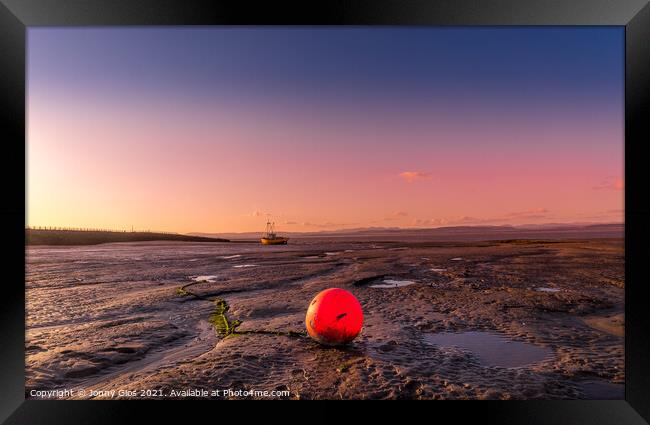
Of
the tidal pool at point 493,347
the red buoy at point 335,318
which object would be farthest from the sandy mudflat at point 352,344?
the red buoy at point 335,318

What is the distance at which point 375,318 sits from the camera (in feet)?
20.6

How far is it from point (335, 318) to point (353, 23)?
11.0 feet

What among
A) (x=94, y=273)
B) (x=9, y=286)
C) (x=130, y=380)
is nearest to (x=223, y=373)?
(x=130, y=380)

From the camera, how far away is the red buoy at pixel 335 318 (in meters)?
4.47

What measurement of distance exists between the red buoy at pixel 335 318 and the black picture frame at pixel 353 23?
3.93ft

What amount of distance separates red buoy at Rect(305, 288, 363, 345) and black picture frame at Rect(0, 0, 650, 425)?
1198 millimetres

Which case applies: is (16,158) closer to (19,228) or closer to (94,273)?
(19,228)

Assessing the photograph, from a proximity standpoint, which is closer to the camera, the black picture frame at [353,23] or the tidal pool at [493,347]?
the black picture frame at [353,23]

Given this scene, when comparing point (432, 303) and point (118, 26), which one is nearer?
point (118, 26)

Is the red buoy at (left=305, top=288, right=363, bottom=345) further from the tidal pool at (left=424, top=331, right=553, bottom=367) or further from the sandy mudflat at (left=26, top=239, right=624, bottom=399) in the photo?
the tidal pool at (left=424, top=331, right=553, bottom=367)

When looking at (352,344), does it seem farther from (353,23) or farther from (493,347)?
(353,23)

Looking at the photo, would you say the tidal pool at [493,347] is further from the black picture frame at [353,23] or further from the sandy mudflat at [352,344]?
the black picture frame at [353,23]

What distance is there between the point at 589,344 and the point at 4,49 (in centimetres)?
772

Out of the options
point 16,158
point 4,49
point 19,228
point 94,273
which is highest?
point 4,49
